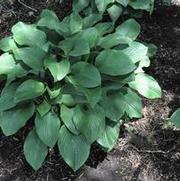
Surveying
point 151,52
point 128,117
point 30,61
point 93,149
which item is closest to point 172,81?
point 151,52

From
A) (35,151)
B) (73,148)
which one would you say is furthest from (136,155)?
(35,151)

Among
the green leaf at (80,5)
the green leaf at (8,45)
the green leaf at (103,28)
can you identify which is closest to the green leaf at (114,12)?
the green leaf at (80,5)

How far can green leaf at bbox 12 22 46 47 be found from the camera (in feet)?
12.6

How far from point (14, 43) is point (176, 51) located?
5.71 ft

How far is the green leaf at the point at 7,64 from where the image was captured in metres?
3.81

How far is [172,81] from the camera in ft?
15.0

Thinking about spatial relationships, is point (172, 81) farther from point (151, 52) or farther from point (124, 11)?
point (124, 11)

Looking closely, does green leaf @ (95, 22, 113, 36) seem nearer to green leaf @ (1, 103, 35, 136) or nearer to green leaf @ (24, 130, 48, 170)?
green leaf @ (1, 103, 35, 136)

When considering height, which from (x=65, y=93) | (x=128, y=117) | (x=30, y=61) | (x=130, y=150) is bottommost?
(x=130, y=150)

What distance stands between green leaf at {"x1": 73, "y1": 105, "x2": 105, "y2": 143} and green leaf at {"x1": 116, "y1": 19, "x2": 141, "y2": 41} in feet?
2.49

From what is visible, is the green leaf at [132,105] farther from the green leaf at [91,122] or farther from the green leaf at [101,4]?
the green leaf at [101,4]

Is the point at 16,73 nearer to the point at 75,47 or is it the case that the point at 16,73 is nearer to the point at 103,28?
the point at 75,47

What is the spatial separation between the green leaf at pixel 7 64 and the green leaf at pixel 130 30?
3.02 ft

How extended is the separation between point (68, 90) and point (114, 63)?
409 mm
